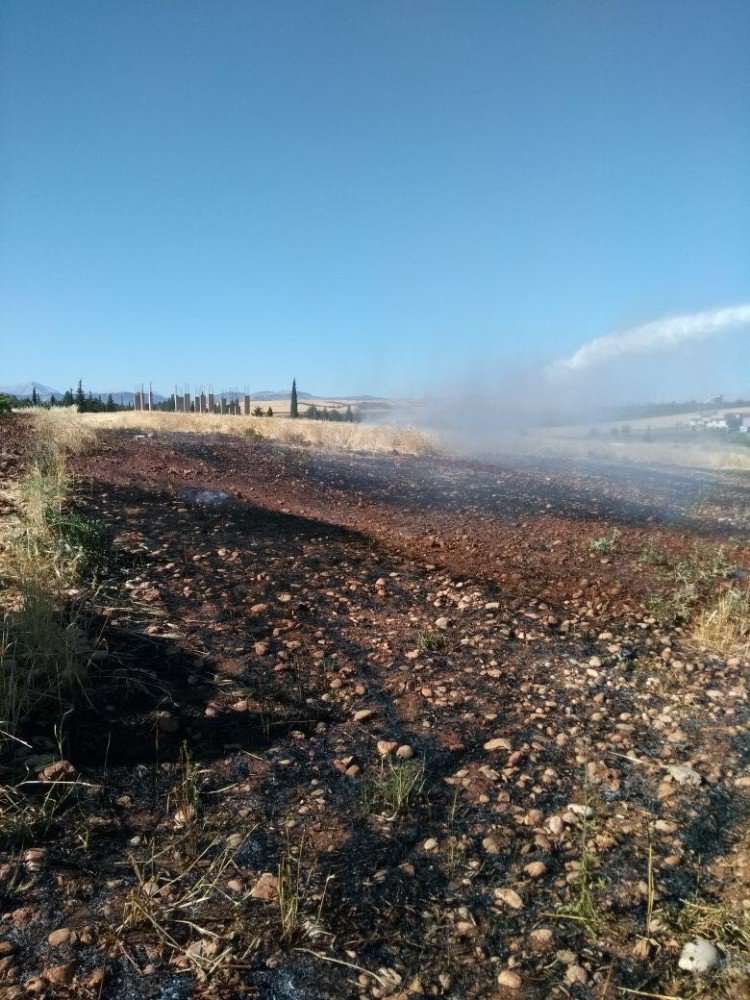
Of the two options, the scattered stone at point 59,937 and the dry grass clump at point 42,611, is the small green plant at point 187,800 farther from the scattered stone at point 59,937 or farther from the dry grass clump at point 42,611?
the dry grass clump at point 42,611

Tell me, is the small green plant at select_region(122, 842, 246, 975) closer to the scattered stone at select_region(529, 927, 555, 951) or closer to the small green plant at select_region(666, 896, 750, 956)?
the scattered stone at select_region(529, 927, 555, 951)

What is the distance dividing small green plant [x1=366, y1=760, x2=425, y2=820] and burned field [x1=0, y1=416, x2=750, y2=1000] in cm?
1

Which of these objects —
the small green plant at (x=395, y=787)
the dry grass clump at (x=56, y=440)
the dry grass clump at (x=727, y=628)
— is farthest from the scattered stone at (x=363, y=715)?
the dry grass clump at (x=56, y=440)

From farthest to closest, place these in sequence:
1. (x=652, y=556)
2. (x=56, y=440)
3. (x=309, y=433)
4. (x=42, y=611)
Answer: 1. (x=309, y=433)
2. (x=56, y=440)
3. (x=652, y=556)
4. (x=42, y=611)

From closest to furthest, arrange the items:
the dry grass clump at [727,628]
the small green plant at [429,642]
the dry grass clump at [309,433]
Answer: the small green plant at [429,642] → the dry grass clump at [727,628] → the dry grass clump at [309,433]

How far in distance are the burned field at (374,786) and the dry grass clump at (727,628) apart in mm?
60

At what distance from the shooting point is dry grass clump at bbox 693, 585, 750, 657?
3930mm

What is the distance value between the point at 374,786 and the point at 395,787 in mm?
92

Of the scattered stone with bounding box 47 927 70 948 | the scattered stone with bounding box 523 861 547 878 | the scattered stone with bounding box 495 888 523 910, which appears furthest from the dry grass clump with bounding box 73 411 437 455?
the scattered stone with bounding box 47 927 70 948

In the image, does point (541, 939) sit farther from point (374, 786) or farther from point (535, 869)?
point (374, 786)

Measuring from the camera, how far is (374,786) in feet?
8.13

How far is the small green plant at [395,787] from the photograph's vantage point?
7.73 ft

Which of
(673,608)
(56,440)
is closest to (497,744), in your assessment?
(673,608)

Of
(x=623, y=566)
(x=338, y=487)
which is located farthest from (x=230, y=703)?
(x=338, y=487)
